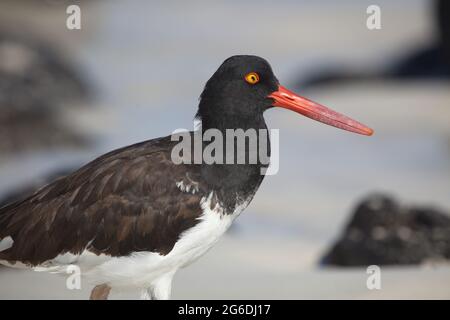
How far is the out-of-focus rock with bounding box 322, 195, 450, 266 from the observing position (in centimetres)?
899

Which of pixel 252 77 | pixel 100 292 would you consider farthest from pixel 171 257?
pixel 252 77

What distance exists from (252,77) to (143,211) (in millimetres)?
1254

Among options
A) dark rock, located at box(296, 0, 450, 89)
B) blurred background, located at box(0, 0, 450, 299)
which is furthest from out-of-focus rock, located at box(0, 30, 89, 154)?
dark rock, located at box(296, 0, 450, 89)

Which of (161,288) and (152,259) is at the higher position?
(152,259)

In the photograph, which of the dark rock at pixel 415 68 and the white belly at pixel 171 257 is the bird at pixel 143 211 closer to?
the white belly at pixel 171 257

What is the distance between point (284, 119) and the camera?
14672 mm

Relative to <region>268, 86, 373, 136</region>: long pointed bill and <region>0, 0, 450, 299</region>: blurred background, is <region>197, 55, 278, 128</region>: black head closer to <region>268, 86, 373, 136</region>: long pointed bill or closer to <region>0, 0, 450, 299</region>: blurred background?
<region>268, 86, 373, 136</region>: long pointed bill

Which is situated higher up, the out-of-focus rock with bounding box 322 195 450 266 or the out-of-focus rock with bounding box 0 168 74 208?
the out-of-focus rock with bounding box 0 168 74 208

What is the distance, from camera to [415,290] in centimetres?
818

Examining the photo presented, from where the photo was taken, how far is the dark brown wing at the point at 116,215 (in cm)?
637

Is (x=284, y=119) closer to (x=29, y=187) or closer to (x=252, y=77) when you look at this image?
(x=29, y=187)

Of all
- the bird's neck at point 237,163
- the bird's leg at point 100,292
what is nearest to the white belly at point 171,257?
the bird's neck at point 237,163
